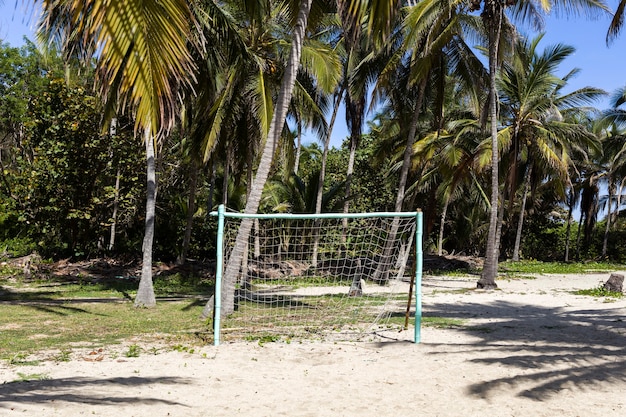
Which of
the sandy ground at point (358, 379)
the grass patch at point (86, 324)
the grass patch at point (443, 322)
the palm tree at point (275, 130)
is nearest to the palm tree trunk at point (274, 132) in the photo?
the palm tree at point (275, 130)

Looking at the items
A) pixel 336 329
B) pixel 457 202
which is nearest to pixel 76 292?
pixel 336 329

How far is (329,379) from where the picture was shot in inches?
243

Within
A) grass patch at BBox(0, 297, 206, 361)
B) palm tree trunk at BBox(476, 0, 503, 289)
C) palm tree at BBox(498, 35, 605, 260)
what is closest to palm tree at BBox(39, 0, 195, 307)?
grass patch at BBox(0, 297, 206, 361)

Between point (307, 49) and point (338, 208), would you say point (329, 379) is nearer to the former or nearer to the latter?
point (307, 49)

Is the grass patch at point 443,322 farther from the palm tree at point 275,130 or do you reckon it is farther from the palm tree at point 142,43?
the palm tree at point 142,43

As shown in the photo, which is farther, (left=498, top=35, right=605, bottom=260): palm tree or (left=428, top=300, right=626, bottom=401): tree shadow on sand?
(left=498, top=35, right=605, bottom=260): palm tree

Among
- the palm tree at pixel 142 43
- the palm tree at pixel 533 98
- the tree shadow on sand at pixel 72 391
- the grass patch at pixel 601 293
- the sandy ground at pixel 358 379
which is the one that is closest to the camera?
the palm tree at pixel 142 43

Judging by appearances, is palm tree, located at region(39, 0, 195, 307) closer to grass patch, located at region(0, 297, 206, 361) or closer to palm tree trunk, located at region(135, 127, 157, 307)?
grass patch, located at region(0, 297, 206, 361)

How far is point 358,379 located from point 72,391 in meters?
2.97

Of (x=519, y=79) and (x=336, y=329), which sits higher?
(x=519, y=79)

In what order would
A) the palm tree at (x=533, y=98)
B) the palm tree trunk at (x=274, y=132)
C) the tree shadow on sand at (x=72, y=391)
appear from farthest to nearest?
1. the palm tree at (x=533, y=98)
2. the palm tree trunk at (x=274, y=132)
3. the tree shadow on sand at (x=72, y=391)

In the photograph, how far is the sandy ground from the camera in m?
4.93

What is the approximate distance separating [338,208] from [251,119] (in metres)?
8.59

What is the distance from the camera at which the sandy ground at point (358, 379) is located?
4.93 m
